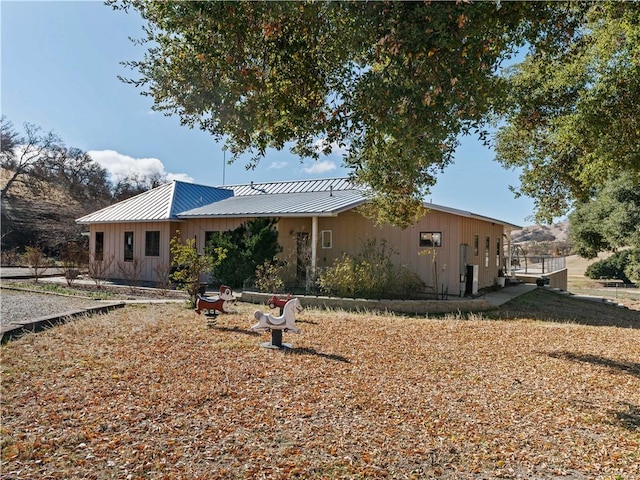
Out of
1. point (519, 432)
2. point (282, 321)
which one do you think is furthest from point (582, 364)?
point (282, 321)

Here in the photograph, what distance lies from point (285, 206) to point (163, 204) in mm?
6263

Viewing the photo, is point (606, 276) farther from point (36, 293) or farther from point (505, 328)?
point (36, 293)

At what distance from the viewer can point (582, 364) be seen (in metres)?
6.50

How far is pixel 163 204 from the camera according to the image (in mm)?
18625

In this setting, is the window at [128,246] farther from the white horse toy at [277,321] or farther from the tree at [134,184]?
the tree at [134,184]

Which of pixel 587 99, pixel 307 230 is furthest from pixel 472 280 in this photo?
pixel 587 99

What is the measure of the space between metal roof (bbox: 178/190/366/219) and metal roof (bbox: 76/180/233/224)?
2.62ft

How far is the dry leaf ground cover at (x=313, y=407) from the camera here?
3.35 meters

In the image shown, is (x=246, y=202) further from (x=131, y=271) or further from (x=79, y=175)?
(x=79, y=175)

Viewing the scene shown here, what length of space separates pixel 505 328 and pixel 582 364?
8.45 ft

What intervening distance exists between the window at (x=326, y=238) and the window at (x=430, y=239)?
3.32 meters

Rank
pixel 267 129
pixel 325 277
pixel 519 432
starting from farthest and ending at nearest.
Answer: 1. pixel 325 277
2. pixel 267 129
3. pixel 519 432

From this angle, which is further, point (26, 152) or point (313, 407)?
point (26, 152)

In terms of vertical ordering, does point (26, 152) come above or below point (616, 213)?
above
